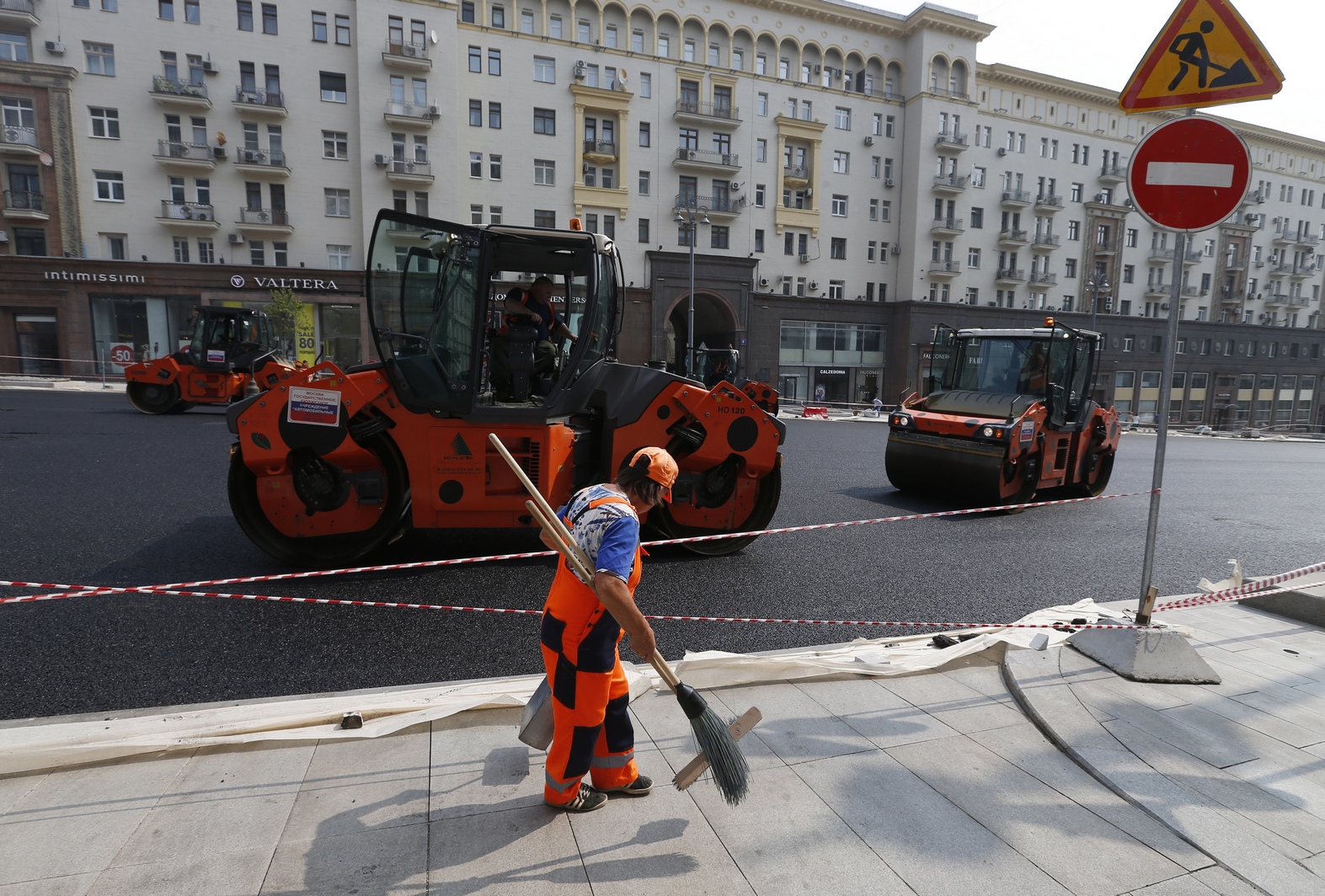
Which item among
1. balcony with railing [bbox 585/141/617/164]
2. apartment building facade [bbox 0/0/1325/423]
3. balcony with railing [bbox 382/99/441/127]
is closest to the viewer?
apartment building facade [bbox 0/0/1325/423]

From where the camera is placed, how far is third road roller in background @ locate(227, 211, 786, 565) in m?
5.31

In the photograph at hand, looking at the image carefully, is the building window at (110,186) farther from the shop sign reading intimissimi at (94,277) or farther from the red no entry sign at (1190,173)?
the red no entry sign at (1190,173)

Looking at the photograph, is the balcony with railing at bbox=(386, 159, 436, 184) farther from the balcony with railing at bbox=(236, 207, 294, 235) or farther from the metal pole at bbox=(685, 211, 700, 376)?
the metal pole at bbox=(685, 211, 700, 376)

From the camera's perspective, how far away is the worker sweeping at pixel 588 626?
2.33m

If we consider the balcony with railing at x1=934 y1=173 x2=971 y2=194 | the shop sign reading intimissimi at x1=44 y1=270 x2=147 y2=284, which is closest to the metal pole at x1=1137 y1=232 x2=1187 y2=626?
the shop sign reading intimissimi at x1=44 y1=270 x2=147 y2=284

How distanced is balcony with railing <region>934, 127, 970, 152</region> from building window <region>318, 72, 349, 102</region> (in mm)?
31507

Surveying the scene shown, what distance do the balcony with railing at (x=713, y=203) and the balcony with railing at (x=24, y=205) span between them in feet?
91.5

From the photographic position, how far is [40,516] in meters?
6.84

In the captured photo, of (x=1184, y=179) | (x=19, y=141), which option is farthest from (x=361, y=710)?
(x=19, y=141)

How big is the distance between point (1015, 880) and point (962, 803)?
0.40 meters

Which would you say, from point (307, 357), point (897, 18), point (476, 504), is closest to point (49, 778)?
point (476, 504)

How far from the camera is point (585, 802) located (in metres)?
2.58

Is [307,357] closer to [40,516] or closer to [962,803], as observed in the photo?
[40,516]

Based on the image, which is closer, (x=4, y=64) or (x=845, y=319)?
(x=4, y=64)
